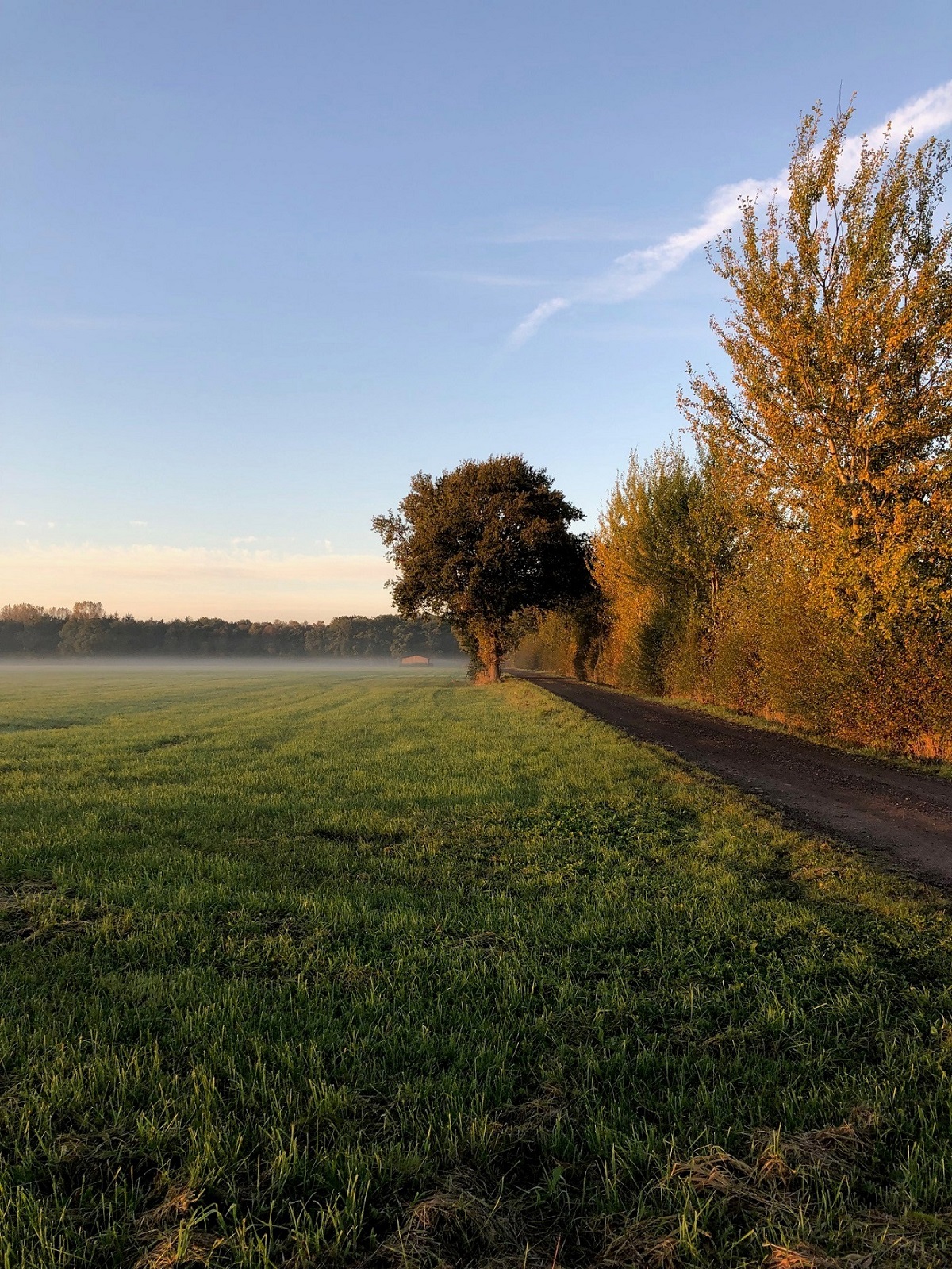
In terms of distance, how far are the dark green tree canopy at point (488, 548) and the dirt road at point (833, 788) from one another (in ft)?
67.6

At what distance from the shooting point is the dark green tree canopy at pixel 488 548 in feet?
122

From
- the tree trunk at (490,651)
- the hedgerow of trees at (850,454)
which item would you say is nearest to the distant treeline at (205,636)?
the tree trunk at (490,651)

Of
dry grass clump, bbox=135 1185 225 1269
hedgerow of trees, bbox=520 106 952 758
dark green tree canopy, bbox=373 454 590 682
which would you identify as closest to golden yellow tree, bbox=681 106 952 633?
hedgerow of trees, bbox=520 106 952 758

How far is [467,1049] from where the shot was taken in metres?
3.34

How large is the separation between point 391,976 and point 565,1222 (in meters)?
2.04

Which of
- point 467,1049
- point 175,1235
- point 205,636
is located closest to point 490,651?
point 467,1049

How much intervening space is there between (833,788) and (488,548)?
28.0m

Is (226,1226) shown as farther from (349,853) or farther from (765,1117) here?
(349,853)

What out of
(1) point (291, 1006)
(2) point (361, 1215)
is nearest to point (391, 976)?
(1) point (291, 1006)

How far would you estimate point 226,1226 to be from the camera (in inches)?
88.5

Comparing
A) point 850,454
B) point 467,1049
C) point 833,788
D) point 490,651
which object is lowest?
point 833,788

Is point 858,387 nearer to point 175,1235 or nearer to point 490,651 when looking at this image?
point 175,1235

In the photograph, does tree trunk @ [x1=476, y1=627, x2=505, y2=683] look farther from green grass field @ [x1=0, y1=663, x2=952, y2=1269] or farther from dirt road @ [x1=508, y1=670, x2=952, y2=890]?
green grass field @ [x1=0, y1=663, x2=952, y2=1269]

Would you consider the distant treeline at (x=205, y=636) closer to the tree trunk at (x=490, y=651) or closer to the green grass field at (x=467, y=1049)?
the tree trunk at (x=490, y=651)
